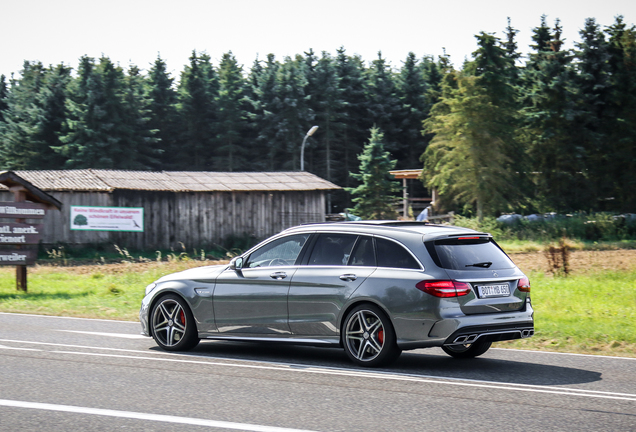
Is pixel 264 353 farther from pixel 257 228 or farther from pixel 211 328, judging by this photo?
pixel 257 228

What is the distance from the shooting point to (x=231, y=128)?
70.2 m

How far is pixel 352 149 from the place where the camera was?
74562 mm

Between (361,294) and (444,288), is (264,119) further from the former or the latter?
(444,288)

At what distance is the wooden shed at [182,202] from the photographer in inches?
1348

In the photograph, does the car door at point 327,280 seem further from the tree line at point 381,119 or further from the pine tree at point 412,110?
the pine tree at point 412,110

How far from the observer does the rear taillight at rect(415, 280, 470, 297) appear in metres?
8.11

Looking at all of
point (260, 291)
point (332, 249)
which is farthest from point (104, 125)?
point (332, 249)

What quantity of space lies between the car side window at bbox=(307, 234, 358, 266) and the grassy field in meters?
3.46

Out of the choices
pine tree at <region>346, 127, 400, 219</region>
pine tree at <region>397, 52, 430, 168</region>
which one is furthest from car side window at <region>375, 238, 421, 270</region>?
pine tree at <region>397, 52, 430, 168</region>

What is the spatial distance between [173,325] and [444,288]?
3.80m

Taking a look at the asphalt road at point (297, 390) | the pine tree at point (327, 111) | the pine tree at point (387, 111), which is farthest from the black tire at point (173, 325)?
the pine tree at point (387, 111)

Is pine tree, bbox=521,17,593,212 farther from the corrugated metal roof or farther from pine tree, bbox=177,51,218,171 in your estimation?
pine tree, bbox=177,51,218,171

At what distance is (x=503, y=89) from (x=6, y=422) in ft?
153

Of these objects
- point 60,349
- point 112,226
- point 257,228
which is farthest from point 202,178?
point 60,349
